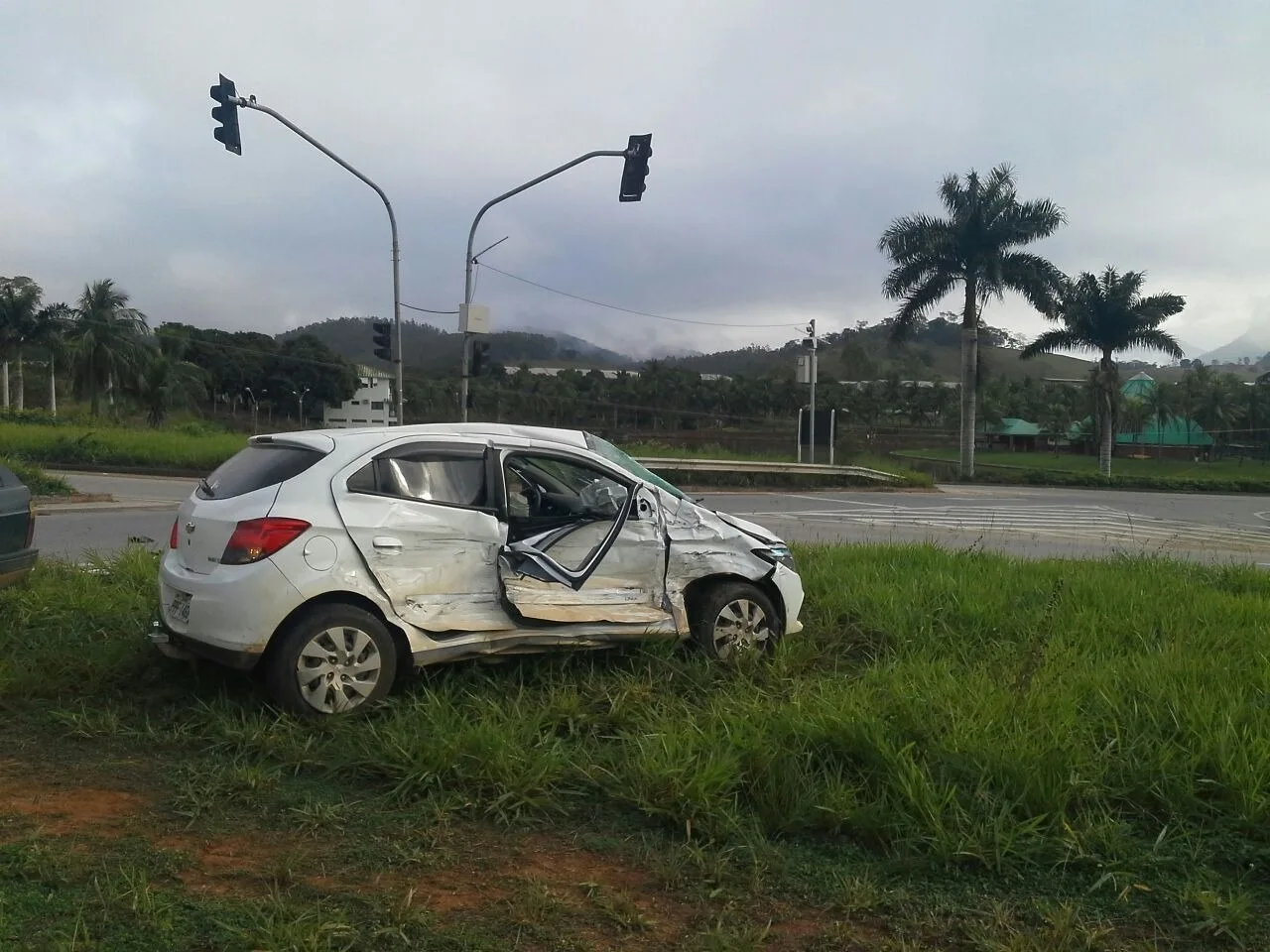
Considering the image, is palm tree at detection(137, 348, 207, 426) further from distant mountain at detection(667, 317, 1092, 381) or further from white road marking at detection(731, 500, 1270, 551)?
white road marking at detection(731, 500, 1270, 551)

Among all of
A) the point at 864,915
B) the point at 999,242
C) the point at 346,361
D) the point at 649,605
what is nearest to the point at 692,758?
the point at 864,915

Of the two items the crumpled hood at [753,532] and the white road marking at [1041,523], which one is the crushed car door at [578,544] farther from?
the white road marking at [1041,523]

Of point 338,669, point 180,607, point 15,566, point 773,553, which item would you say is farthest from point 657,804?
point 15,566

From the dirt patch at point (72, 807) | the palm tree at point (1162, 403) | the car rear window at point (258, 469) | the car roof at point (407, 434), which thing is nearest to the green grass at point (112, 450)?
the car rear window at point (258, 469)

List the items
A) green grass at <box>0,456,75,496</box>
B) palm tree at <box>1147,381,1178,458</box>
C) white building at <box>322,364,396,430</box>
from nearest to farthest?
green grass at <box>0,456,75,496</box>, white building at <box>322,364,396,430</box>, palm tree at <box>1147,381,1178,458</box>

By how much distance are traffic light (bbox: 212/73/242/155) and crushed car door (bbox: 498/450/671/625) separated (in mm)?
11918

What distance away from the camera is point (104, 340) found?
56938 mm

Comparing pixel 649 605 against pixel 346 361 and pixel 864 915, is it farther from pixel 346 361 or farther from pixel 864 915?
pixel 346 361

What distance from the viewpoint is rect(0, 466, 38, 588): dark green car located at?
7176 mm

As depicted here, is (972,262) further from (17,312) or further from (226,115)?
(17,312)

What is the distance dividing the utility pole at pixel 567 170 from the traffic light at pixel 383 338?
1.74m

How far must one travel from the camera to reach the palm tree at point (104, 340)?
56.4 meters

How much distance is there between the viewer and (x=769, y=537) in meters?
6.48

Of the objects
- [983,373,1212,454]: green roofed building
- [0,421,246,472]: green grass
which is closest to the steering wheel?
[0,421,246,472]: green grass
